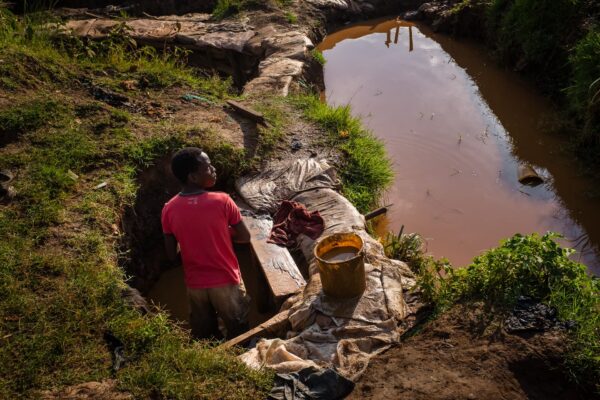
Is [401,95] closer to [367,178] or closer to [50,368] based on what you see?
[367,178]

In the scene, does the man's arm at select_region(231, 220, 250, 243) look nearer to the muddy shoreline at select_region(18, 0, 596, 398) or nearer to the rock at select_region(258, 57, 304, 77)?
the muddy shoreline at select_region(18, 0, 596, 398)

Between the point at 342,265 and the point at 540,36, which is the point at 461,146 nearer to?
the point at 540,36

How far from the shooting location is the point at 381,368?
3.03 metres

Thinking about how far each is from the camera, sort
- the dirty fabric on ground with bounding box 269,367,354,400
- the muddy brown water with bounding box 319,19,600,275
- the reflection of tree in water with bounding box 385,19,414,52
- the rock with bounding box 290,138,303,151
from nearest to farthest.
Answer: the dirty fabric on ground with bounding box 269,367,354,400, the muddy brown water with bounding box 319,19,600,275, the rock with bounding box 290,138,303,151, the reflection of tree in water with bounding box 385,19,414,52

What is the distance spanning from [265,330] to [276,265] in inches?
30.1

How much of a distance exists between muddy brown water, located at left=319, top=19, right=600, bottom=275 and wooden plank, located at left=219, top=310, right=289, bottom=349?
2.03 metres

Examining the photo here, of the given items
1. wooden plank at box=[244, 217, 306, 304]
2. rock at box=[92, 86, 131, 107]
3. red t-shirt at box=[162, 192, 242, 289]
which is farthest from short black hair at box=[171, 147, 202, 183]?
rock at box=[92, 86, 131, 107]

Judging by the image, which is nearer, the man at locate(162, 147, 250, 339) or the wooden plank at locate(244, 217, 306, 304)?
the man at locate(162, 147, 250, 339)

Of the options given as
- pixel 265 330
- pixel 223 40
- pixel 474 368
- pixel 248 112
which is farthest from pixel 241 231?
pixel 223 40

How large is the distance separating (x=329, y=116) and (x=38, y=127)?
3338 millimetres

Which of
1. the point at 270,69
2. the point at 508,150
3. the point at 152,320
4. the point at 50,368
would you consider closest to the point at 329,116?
the point at 270,69

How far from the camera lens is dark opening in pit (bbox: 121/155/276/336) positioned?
4.38 meters

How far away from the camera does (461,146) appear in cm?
656

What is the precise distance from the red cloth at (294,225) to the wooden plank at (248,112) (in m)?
Answer: 1.57
